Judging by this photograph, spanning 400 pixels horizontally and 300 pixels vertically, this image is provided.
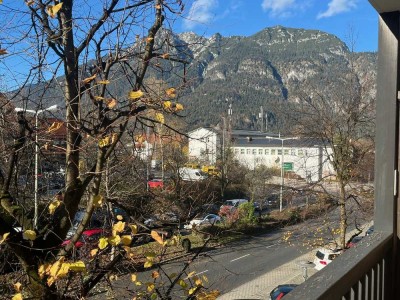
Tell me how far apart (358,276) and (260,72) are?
109 m

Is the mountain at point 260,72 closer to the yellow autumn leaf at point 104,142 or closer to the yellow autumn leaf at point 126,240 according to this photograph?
the yellow autumn leaf at point 104,142

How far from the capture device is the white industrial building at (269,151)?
16.0 feet

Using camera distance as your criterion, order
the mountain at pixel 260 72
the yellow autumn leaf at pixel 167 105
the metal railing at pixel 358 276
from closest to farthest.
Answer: the metal railing at pixel 358 276 → the yellow autumn leaf at pixel 167 105 → the mountain at pixel 260 72

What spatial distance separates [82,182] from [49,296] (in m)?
0.94

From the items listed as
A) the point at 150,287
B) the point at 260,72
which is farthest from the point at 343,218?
the point at 260,72

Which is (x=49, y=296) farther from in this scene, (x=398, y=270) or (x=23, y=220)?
(x=398, y=270)

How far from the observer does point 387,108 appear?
218cm

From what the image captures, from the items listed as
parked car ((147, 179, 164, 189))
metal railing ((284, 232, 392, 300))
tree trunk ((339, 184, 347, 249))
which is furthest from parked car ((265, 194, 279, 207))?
metal railing ((284, 232, 392, 300))

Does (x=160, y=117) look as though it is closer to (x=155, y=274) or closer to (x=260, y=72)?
(x=155, y=274)

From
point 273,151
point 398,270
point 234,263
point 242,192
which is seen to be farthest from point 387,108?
point 273,151

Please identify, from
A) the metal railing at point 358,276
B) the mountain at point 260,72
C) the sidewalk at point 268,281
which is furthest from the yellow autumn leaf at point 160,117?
the sidewalk at point 268,281

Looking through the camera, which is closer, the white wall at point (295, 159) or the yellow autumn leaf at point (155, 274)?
the yellow autumn leaf at point (155, 274)

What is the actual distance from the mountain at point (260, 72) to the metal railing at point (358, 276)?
191cm

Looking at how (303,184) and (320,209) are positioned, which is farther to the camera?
(303,184)
